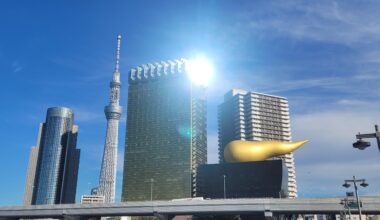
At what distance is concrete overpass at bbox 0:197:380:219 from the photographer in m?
84.4

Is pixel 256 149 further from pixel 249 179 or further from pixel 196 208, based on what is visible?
pixel 196 208

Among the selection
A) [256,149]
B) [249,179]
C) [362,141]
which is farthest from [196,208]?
[362,141]

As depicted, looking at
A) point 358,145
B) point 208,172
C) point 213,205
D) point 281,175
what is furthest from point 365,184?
point 208,172

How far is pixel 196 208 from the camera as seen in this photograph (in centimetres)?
9606

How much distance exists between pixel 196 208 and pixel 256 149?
52.8m

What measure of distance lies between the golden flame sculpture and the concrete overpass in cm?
4678

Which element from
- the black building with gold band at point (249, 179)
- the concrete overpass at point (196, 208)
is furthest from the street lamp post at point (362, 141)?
the black building with gold band at point (249, 179)

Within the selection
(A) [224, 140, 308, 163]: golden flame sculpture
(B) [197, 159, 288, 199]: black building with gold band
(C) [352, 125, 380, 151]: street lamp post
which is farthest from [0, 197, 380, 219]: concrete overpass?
(C) [352, 125, 380, 151]: street lamp post

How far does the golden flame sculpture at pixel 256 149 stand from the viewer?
138750mm

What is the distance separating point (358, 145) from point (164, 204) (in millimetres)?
89525

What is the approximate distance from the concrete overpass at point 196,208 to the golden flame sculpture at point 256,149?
46.8 meters

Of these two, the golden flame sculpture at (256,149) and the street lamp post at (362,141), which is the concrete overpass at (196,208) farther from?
the street lamp post at (362,141)

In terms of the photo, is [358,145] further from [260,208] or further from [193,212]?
[193,212]

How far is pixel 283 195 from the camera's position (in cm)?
14825
